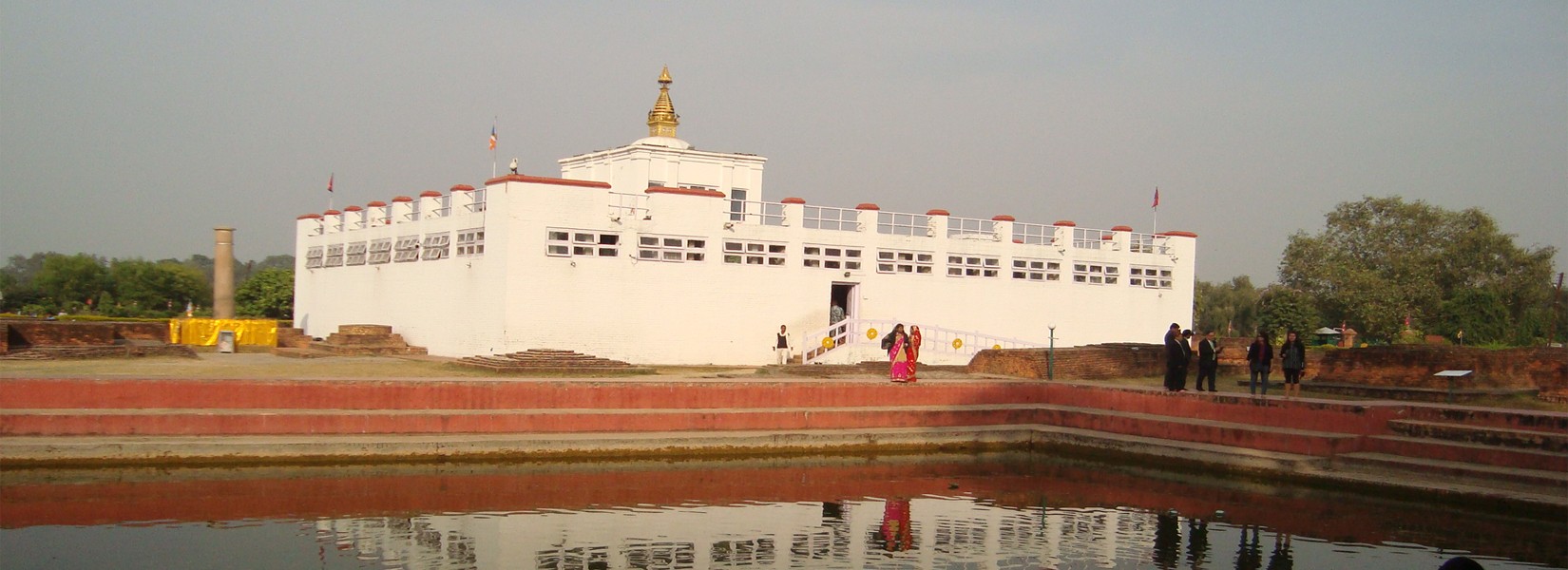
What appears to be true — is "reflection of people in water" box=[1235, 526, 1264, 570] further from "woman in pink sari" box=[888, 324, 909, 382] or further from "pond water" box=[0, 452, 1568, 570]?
"woman in pink sari" box=[888, 324, 909, 382]

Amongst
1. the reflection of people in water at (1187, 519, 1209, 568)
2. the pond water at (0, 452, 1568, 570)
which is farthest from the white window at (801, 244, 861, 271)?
the reflection of people in water at (1187, 519, 1209, 568)

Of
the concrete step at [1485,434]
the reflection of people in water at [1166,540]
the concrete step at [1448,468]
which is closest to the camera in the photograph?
the reflection of people in water at [1166,540]

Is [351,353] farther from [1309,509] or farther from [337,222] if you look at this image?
[1309,509]

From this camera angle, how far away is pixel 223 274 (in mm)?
39688

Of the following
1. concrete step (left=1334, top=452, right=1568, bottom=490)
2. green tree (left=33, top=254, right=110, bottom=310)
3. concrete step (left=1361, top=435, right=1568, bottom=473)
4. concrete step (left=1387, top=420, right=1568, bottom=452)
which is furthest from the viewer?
green tree (left=33, top=254, right=110, bottom=310)

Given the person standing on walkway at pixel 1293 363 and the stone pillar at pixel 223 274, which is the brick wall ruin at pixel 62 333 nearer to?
the stone pillar at pixel 223 274

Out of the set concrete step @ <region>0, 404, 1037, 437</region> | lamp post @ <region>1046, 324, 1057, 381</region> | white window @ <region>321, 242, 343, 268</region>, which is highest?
white window @ <region>321, 242, 343, 268</region>

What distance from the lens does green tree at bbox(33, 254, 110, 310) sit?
200 ft

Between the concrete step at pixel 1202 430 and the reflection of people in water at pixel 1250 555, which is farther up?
the concrete step at pixel 1202 430

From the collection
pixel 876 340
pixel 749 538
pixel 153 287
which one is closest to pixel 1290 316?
pixel 876 340

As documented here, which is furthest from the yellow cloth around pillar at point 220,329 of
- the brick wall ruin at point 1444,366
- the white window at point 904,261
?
the brick wall ruin at point 1444,366

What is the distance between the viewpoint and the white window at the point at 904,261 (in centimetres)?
3303

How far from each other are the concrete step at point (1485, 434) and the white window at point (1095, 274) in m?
17.6

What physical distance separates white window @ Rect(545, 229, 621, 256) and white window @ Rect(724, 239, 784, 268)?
9.46ft
